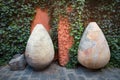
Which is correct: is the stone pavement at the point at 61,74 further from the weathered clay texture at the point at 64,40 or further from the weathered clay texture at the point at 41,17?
the weathered clay texture at the point at 41,17

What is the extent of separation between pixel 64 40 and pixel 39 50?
0.67 meters

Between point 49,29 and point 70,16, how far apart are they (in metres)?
0.72

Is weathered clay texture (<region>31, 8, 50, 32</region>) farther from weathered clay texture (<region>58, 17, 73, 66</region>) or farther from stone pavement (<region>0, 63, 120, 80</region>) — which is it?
stone pavement (<region>0, 63, 120, 80</region>)

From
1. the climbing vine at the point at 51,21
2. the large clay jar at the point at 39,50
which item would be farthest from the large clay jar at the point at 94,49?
the large clay jar at the point at 39,50

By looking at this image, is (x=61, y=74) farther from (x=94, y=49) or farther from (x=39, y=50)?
(x=94, y=49)

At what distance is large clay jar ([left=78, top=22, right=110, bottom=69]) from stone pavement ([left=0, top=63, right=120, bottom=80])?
21 centimetres

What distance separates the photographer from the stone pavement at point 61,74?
9.43ft

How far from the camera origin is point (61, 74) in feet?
9.89

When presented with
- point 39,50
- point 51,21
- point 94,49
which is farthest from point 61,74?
point 51,21

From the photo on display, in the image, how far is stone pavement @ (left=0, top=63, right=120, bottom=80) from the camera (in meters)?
2.88

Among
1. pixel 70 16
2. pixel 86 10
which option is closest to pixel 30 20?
pixel 70 16

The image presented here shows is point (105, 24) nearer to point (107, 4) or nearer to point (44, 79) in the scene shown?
point (107, 4)

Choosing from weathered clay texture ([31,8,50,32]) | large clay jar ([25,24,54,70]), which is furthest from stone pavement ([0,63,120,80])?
weathered clay texture ([31,8,50,32])

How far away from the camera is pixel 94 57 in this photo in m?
2.89
